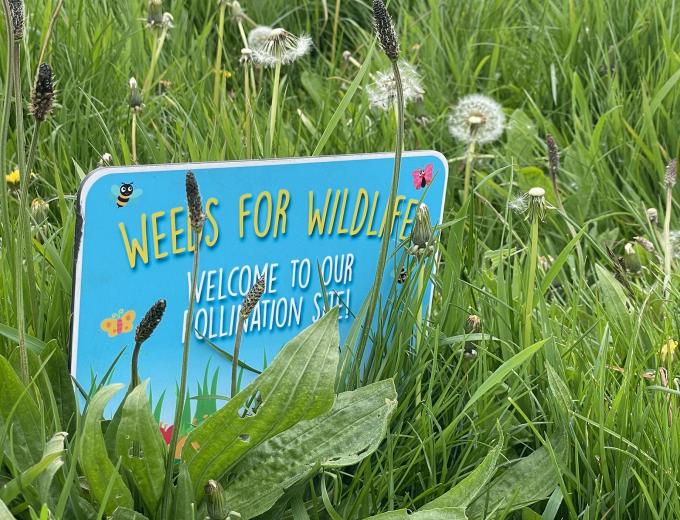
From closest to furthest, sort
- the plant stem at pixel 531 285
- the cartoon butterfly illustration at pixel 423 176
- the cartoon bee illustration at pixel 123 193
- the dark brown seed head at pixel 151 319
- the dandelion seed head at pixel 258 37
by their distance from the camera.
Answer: the dark brown seed head at pixel 151 319 < the cartoon bee illustration at pixel 123 193 < the plant stem at pixel 531 285 < the cartoon butterfly illustration at pixel 423 176 < the dandelion seed head at pixel 258 37

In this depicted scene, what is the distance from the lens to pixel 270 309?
1396mm

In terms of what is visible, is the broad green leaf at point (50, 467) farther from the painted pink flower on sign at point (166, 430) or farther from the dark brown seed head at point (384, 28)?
the dark brown seed head at point (384, 28)

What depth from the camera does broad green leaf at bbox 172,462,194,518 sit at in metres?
1.14

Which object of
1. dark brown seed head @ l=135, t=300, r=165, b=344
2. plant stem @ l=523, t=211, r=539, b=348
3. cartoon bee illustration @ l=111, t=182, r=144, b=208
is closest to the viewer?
dark brown seed head @ l=135, t=300, r=165, b=344

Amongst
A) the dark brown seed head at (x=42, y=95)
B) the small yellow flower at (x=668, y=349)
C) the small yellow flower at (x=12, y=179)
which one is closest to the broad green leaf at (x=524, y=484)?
the small yellow flower at (x=668, y=349)

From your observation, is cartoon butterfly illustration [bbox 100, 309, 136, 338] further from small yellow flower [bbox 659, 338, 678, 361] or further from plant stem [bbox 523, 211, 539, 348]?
small yellow flower [bbox 659, 338, 678, 361]

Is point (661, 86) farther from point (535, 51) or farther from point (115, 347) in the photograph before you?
point (115, 347)

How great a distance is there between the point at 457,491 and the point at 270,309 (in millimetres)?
364

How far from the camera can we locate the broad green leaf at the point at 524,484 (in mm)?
1304

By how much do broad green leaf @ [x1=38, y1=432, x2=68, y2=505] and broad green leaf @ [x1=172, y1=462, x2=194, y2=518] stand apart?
0.44ft


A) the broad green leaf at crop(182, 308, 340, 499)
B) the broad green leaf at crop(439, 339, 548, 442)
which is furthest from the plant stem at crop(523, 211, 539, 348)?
the broad green leaf at crop(182, 308, 340, 499)

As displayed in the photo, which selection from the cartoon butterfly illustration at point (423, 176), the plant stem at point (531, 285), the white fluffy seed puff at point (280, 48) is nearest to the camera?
the plant stem at point (531, 285)

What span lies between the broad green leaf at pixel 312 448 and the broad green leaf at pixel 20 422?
0.75 ft

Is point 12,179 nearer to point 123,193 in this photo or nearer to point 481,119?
point 123,193
